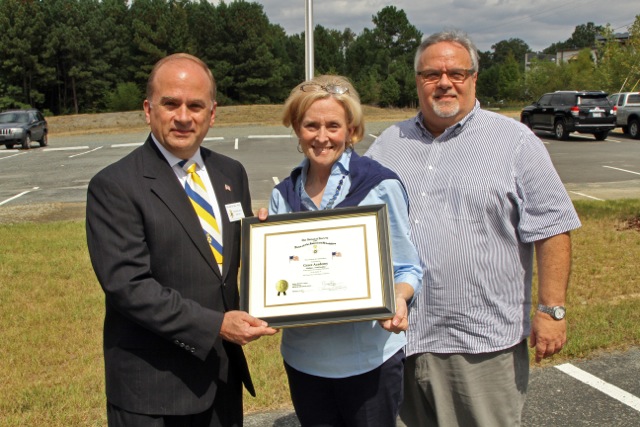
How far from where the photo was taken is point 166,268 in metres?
2.26

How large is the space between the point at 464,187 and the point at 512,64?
298ft

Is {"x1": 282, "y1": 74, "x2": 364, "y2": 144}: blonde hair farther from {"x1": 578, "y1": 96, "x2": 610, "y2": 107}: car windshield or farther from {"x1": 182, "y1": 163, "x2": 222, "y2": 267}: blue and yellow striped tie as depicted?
{"x1": 578, "y1": 96, "x2": 610, "y2": 107}: car windshield

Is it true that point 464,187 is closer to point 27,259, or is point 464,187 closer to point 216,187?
point 216,187

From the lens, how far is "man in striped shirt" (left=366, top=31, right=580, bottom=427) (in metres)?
2.65

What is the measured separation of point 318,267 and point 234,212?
41cm

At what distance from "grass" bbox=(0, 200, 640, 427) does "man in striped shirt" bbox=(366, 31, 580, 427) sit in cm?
179

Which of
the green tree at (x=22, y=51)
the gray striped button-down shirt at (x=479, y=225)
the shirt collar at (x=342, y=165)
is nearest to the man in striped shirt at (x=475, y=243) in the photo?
the gray striped button-down shirt at (x=479, y=225)

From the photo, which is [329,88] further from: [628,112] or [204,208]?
[628,112]

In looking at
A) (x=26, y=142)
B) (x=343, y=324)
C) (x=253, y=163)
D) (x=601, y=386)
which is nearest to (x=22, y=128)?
(x=26, y=142)

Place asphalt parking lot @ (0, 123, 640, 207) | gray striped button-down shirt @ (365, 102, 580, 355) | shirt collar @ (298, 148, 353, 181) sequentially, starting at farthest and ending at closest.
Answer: asphalt parking lot @ (0, 123, 640, 207) → gray striped button-down shirt @ (365, 102, 580, 355) → shirt collar @ (298, 148, 353, 181)

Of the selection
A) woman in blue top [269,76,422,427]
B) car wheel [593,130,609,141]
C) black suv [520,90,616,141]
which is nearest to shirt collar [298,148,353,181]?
woman in blue top [269,76,422,427]

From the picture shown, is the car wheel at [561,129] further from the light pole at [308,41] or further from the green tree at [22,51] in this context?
the green tree at [22,51]

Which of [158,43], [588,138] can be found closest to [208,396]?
[588,138]

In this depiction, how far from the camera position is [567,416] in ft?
12.9
